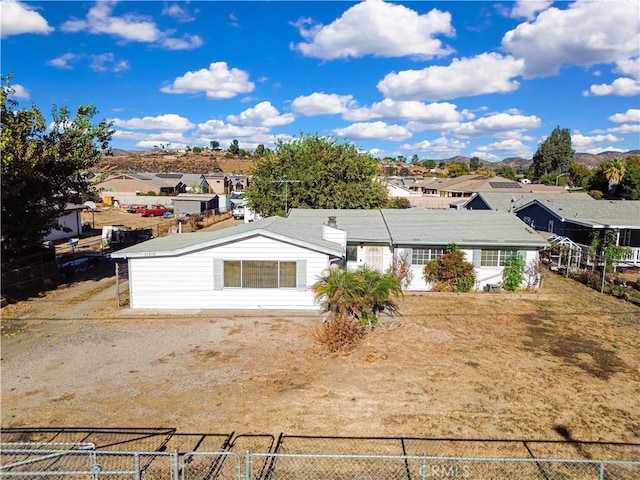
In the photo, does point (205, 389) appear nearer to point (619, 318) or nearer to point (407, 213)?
point (619, 318)

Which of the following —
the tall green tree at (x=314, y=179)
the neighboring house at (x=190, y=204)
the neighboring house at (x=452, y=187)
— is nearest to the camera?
the tall green tree at (x=314, y=179)

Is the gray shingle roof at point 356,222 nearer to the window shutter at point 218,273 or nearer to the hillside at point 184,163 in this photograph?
the window shutter at point 218,273

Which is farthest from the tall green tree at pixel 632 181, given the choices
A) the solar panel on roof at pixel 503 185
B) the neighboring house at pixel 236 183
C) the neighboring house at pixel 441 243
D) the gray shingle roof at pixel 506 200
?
the neighboring house at pixel 236 183

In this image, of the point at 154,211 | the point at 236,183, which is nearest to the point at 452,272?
the point at 154,211

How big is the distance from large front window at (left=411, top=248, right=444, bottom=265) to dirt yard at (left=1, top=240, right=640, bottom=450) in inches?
148

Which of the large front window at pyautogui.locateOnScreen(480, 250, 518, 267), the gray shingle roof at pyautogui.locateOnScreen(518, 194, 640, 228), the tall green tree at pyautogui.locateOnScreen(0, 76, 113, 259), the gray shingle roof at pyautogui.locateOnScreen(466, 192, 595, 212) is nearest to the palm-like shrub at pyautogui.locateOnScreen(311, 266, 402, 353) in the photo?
the large front window at pyautogui.locateOnScreen(480, 250, 518, 267)

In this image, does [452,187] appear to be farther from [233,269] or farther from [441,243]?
[233,269]

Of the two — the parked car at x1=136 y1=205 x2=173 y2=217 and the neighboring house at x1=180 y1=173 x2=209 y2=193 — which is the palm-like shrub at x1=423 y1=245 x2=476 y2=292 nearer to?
the parked car at x1=136 y1=205 x2=173 y2=217

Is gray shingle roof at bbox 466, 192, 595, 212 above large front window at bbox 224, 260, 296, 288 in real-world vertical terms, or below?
above

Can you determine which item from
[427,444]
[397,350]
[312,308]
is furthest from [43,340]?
[427,444]

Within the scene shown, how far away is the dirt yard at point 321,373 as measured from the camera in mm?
9224

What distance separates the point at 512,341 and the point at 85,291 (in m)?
17.8

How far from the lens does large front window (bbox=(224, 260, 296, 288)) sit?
55.1 feet

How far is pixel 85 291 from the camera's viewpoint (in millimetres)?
19828
